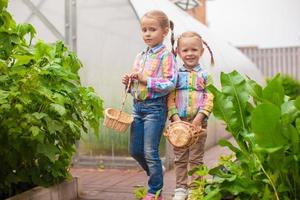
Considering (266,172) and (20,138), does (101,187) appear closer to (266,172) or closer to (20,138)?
(20,138)

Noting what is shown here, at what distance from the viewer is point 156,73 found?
364cm

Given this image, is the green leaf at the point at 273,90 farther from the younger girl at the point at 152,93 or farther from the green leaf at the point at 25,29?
the green leaf at the point at 25,29

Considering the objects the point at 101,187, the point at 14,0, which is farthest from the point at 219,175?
the point at 14,0

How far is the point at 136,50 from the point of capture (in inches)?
241

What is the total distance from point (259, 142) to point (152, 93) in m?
1.17

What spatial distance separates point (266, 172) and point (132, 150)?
4.08 feet

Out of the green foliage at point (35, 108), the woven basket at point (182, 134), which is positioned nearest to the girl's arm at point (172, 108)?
the woven basket at point (182, 134)

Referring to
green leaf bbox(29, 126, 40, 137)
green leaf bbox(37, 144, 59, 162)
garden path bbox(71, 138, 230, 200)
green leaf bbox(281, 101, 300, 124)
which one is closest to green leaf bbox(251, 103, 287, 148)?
green leaf bbox(281, 101, 300, 124)

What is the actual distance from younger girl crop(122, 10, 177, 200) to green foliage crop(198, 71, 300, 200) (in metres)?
0.62

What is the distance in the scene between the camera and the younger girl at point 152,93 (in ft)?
11.8

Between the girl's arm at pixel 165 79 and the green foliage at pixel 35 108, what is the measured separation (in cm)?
63

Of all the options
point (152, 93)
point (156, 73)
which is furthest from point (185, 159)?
point (156, 73)

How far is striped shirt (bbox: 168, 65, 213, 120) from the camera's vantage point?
3650 mm

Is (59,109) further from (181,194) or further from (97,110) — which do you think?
(181,194)
